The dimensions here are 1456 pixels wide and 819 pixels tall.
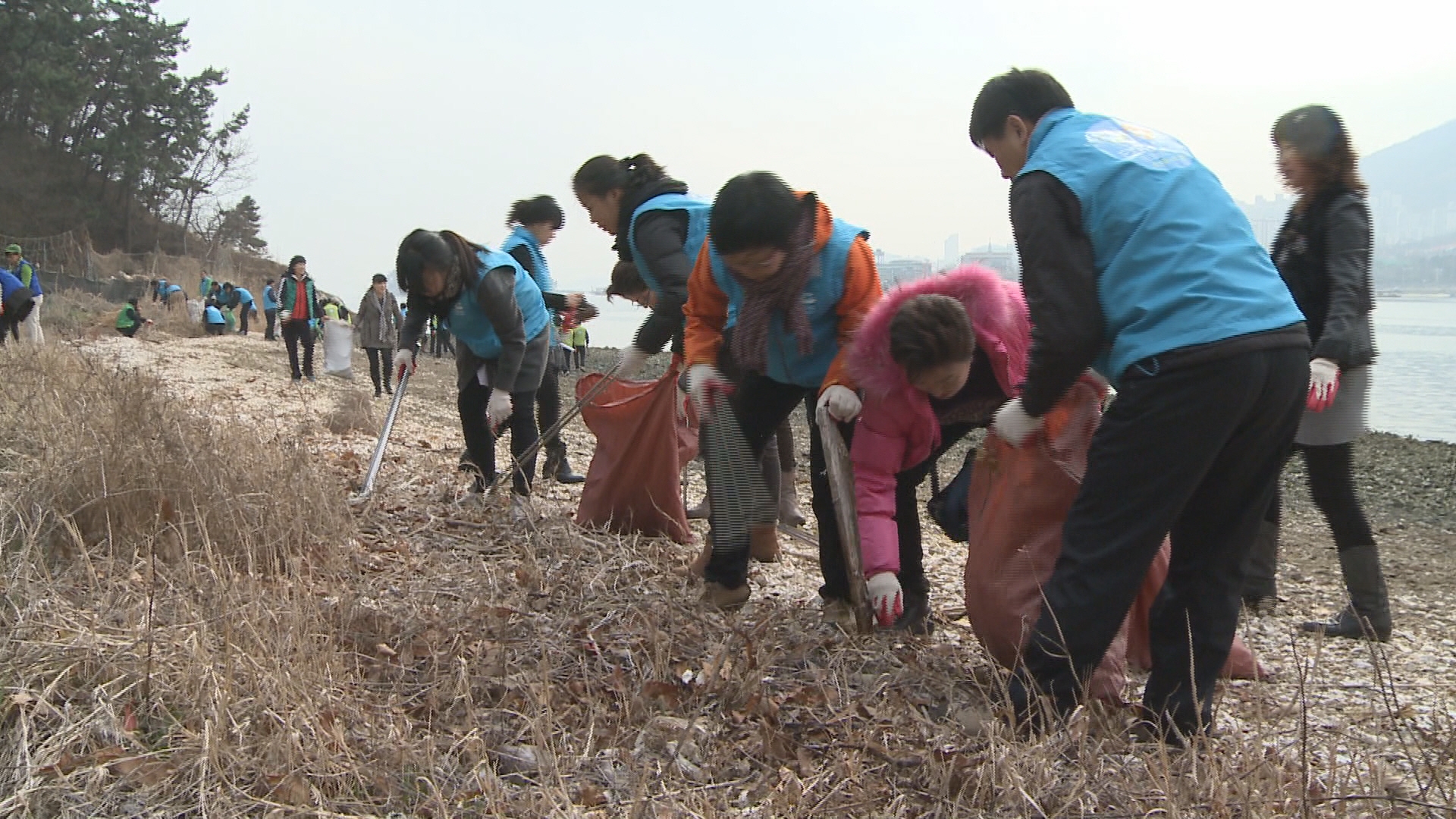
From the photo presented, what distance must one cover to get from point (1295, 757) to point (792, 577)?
73.7 inches

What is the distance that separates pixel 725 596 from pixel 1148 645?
1194mm

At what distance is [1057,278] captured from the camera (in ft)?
6.73

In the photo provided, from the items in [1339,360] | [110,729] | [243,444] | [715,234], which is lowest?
[110,729]

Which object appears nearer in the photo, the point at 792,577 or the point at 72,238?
the point at 792,577

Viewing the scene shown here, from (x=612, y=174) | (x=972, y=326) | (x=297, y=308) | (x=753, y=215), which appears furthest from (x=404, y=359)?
(x=297, y=308)

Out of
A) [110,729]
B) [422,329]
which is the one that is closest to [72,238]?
[422,329]

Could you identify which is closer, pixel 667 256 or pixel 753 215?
pixel 753 215

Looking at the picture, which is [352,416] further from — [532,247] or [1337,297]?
[1337,297]

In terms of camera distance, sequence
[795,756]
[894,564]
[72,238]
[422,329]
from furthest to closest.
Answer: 1. [72,238]
2. [422,329]
3. [894,564]
4. [795,756]

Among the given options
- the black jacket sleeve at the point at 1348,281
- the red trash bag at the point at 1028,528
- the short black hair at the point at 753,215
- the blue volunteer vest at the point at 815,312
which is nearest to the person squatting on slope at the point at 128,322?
the blue volunteer vest at the point at 815,312

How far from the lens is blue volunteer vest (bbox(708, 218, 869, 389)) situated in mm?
2922

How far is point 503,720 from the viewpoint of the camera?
7.74ft

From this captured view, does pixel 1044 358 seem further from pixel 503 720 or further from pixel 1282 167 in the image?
pixel 1282 167

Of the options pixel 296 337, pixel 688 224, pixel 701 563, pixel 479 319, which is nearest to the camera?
pixel 701 563
